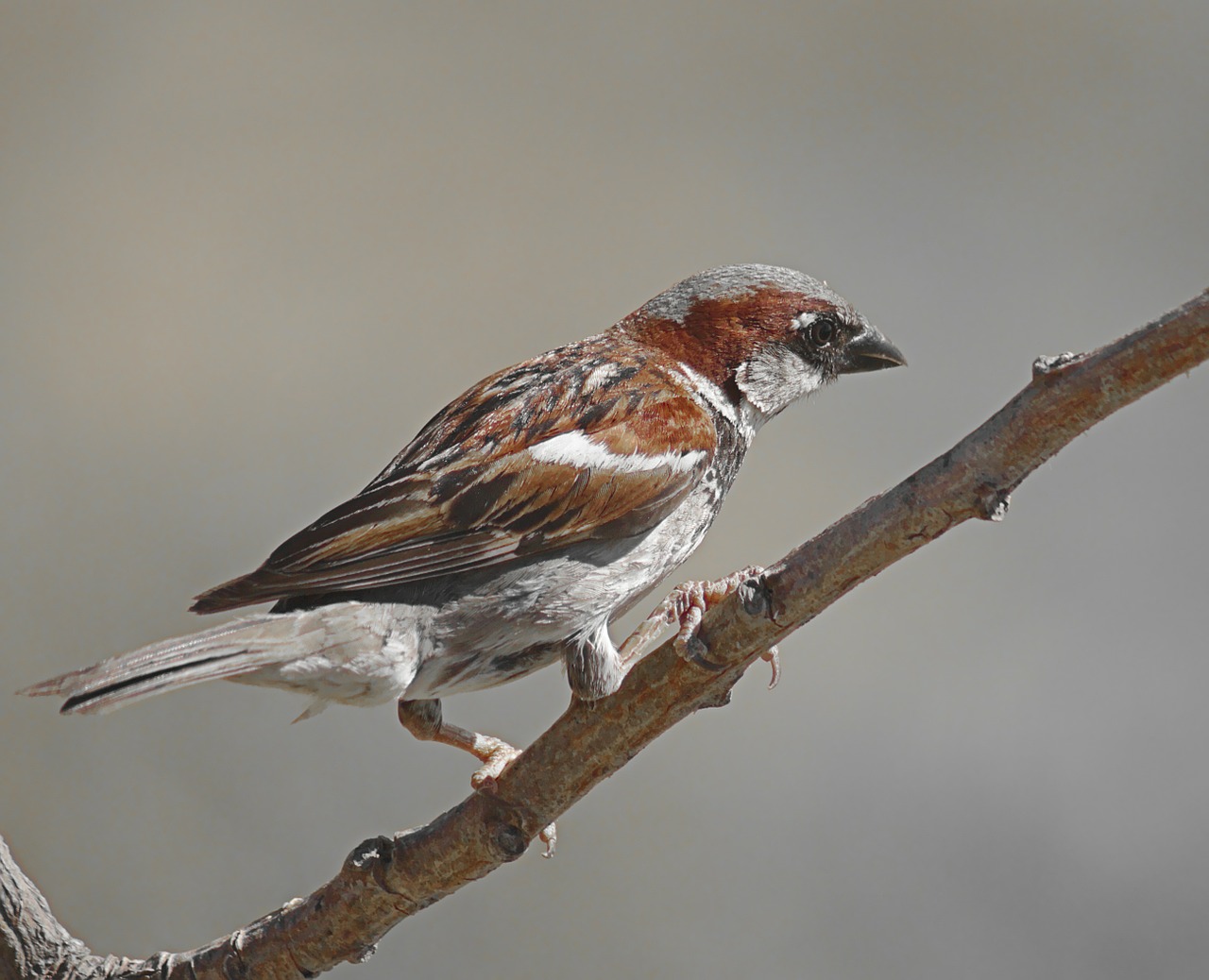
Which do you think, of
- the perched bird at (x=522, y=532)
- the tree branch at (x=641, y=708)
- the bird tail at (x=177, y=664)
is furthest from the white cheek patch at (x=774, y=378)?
the bird tail at (x=177, y=664)

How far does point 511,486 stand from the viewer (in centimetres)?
204

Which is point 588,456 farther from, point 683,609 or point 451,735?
point 451,735

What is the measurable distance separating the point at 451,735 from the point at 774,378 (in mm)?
978

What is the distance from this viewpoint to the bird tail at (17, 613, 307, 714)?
5.18 ft

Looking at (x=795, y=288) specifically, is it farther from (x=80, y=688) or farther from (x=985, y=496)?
(x=80, y=688)

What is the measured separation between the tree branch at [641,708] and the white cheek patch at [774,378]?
0.72 m

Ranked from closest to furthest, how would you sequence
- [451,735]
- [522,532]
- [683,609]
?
[522,532]
[683,609]
[451,735]

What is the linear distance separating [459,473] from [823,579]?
73 centimetres

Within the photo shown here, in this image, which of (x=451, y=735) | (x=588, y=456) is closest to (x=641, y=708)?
(x=588, y=456)

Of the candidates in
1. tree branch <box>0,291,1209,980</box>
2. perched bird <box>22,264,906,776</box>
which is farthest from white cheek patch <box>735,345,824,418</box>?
tree branch <box>0,291,1209,980</box>

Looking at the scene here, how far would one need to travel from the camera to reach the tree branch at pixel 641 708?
4.47ft

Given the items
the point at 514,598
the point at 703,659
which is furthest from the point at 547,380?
the point at 703,659

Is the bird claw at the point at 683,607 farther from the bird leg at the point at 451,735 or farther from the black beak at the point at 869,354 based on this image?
the black beak at the point at 869,354

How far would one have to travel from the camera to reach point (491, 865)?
81.0 inches
